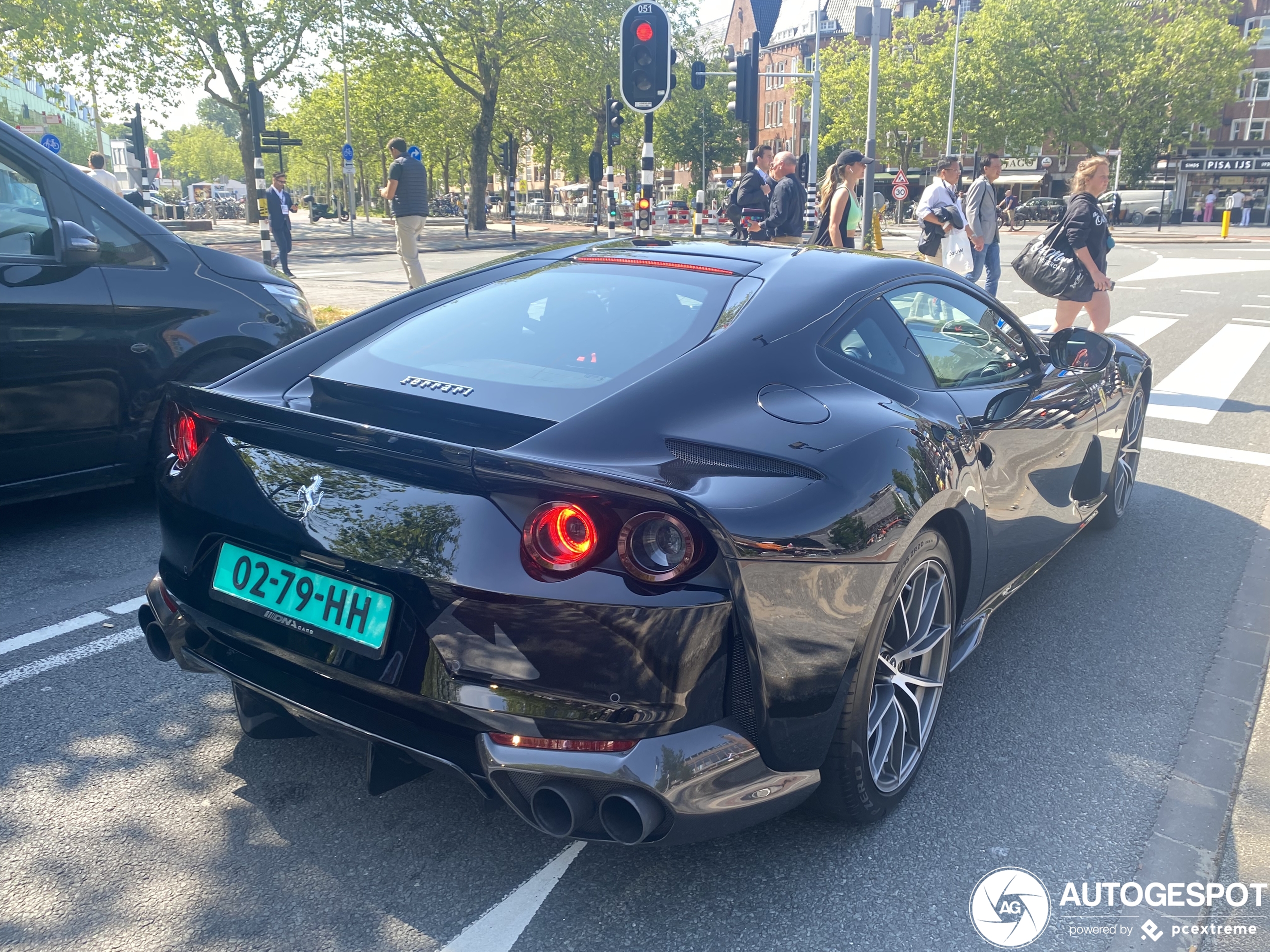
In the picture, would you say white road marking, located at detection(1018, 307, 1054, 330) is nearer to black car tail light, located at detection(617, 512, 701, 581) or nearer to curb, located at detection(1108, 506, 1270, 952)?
curb, located at detection(1108, 506, 1270, 952)

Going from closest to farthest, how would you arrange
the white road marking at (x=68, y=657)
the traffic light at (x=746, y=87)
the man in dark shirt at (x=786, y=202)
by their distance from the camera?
the white road marking at (x=68, y=657) → the man in dark shirt at (x=786, y=202) → the traffic light at (x=746, y=87)

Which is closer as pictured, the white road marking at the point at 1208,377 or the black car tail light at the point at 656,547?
the black car tail light at the point at 656,547

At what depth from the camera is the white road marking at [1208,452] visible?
6.85 metres

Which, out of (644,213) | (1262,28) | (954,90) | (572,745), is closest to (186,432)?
(572,745)

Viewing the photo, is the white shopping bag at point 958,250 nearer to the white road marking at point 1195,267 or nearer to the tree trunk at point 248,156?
the white road marking at point 1195,267

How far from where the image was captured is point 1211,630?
413 centimetres

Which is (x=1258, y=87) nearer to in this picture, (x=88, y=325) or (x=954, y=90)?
(x=954, y=90)

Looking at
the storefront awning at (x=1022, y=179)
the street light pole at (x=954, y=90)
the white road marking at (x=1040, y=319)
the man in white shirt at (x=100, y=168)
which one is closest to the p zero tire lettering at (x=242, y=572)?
the white road marking at (x=1040, y=319)

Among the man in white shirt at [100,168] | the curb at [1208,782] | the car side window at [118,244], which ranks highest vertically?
the man in white shirt at [100,168]

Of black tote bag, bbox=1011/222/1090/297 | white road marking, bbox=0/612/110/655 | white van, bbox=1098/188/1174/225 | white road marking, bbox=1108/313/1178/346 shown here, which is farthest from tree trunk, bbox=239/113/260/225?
white van, bbox=1098/188/1174/225

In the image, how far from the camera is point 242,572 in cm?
250

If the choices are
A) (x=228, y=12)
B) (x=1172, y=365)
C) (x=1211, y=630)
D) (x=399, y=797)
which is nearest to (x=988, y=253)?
(x=1172, y=365)

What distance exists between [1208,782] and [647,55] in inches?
401

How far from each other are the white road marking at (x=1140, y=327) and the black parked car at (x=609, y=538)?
32.4 ft
